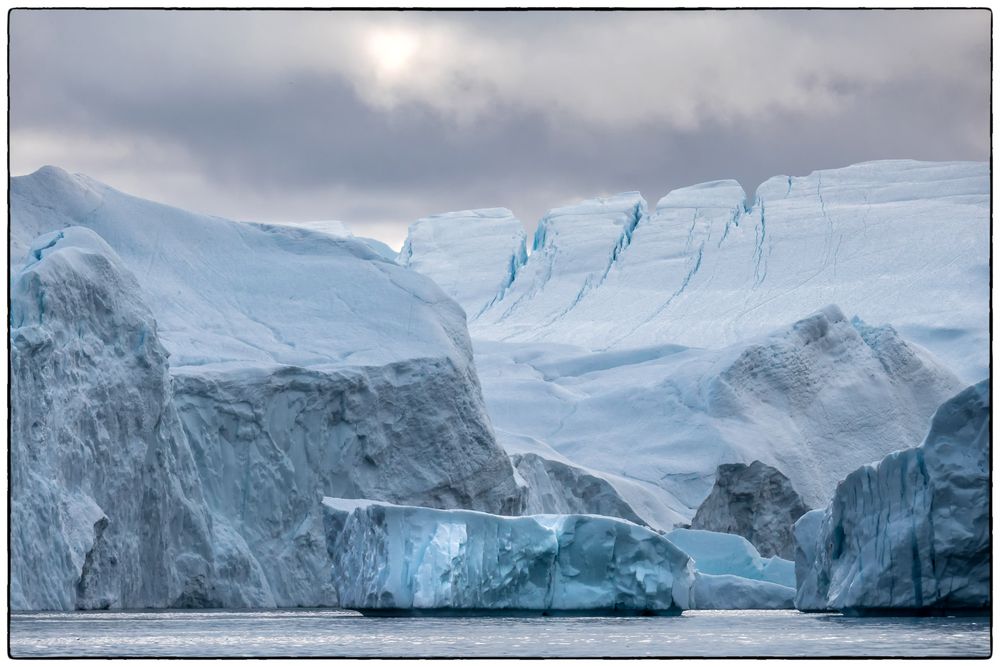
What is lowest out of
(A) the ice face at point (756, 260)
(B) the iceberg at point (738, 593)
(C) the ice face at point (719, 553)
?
(B) the iceberg at point (738, 593)

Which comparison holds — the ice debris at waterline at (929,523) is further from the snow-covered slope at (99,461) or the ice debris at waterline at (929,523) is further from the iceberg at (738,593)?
the snow-covered slope at (99,461)

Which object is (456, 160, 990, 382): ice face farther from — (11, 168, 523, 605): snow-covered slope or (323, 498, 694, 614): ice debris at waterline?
(323, 498, 694, 614): ice debris at waterline

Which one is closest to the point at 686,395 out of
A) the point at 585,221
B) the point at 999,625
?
the point at 999,625

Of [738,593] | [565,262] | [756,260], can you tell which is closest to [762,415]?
[738,593]

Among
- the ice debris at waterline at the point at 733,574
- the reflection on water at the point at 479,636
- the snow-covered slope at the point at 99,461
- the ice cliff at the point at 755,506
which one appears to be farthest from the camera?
the ice cliff at the point at 755,506

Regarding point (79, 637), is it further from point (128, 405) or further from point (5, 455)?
point (128, 405)

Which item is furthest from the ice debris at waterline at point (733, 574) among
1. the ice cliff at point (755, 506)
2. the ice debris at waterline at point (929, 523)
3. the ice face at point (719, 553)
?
the ice debris at waterline at point (929, 523)

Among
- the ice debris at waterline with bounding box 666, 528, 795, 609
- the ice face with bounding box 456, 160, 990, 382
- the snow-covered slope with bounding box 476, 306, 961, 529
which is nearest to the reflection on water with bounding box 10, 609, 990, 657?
the ice debris at waterline with bounding box 666, 528, 795, 609
